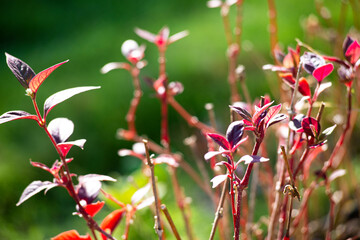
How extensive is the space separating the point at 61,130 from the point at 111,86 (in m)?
2.08

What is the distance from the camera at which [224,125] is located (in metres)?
2.24

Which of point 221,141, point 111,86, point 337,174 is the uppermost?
point 221,141

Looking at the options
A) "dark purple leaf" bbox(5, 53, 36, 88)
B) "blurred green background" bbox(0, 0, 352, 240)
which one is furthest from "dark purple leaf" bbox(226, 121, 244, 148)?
"blurred green background" bbox(0, 0, 352, 240)

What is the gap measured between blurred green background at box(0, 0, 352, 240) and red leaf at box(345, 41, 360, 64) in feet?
2.68

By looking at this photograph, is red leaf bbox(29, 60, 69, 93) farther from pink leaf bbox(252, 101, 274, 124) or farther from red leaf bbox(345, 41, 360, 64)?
red leaf bbox(345, 41, 360, 64)

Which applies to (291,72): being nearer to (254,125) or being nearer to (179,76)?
(254,125)

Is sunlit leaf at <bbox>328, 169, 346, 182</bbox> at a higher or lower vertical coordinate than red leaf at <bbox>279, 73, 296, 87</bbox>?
lower

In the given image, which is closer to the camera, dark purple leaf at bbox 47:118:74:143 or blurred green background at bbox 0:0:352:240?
dark purple leaf at bbox 47:118:74:143

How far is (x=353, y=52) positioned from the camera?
0.64 metres

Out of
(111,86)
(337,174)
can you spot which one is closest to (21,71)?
(337,174)

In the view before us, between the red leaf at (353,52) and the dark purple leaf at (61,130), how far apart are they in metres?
0.39

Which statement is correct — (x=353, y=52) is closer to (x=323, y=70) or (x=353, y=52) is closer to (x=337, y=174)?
(x=323, y=70)

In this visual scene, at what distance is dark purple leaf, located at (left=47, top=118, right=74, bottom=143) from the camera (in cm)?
58

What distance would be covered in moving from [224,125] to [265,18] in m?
1.05
